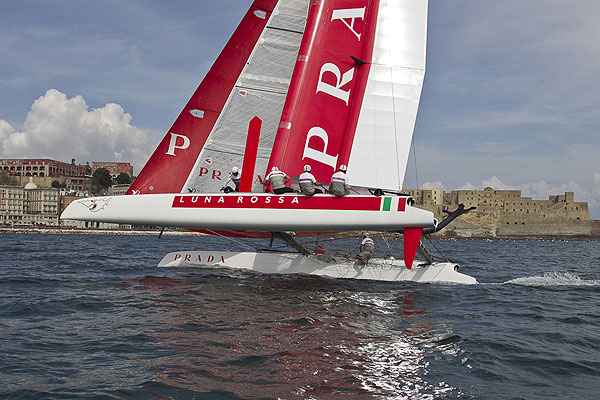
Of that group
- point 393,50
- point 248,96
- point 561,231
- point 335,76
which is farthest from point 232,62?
point 561,231

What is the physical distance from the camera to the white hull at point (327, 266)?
9859 millimetres

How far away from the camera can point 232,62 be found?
10477mm

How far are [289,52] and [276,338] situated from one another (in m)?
6.95

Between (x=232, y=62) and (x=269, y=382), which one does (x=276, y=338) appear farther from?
(x=232, y=62)

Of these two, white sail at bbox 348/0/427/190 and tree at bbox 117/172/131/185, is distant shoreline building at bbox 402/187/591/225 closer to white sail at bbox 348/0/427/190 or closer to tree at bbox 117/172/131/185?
tree at bbox 117/172/131/185

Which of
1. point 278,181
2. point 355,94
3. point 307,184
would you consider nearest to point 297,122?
point 355,94

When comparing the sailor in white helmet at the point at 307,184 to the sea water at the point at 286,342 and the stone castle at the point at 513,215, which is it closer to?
the sea water at the point at 286,342

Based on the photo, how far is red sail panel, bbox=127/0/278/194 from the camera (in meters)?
10.1

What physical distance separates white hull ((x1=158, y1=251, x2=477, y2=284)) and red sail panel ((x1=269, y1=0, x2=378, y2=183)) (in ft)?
5.82

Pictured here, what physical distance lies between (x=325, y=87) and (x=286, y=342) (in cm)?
610

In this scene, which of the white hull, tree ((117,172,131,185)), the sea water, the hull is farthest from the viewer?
tree ((117,172,131,185))

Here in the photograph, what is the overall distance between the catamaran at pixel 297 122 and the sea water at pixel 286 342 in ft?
4.70

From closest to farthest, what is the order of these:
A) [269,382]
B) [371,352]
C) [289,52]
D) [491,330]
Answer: [269,382] → [371,352] → [491,330] → [289,52]

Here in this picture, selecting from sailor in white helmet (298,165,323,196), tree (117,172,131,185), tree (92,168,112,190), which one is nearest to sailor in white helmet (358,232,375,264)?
sailor in white helmet (298,165,323,196)
